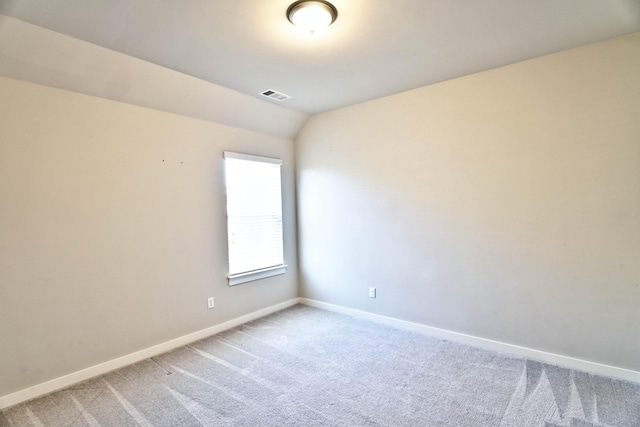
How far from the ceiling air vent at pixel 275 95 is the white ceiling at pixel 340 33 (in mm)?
293

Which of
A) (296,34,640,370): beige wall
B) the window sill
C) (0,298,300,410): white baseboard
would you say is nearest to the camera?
(0,298,300,410): white baseboard

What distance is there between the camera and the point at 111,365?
2.74m

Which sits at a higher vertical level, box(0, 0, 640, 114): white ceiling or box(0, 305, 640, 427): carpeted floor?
box(0, 0, 640, 114): white ceiling

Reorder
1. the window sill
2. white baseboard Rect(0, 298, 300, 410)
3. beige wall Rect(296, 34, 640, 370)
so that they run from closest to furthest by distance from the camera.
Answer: white baseboard Rect(0, 298, 300, 410) → beige wall Rect(296, 34, 640, 370) → the window sill

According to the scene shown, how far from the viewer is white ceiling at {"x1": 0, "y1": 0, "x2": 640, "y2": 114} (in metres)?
1.95

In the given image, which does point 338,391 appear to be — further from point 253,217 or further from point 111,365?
point 253,217

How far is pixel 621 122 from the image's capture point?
2.39m

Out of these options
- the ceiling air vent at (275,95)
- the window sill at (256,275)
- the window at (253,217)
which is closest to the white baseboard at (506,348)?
the window sill at (256,275)

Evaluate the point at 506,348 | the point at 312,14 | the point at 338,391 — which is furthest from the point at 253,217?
the point at 506,348

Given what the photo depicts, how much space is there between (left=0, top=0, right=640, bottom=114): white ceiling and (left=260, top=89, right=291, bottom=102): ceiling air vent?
0.29 m

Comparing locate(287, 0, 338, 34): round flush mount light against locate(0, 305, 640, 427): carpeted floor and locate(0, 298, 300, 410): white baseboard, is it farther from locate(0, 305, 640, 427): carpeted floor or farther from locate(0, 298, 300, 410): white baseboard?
locate(0, 298, 300, 410): white baseboard

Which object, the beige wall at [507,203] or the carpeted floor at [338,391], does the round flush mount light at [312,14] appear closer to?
the beige wall at [507,203]

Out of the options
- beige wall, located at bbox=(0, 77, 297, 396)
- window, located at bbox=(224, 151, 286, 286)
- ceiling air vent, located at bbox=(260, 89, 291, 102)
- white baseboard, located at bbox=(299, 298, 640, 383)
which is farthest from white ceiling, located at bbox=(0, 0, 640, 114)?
white baseboard, located at bbox=(299, 298, 640, 383)

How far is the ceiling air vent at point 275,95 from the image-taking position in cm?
338
